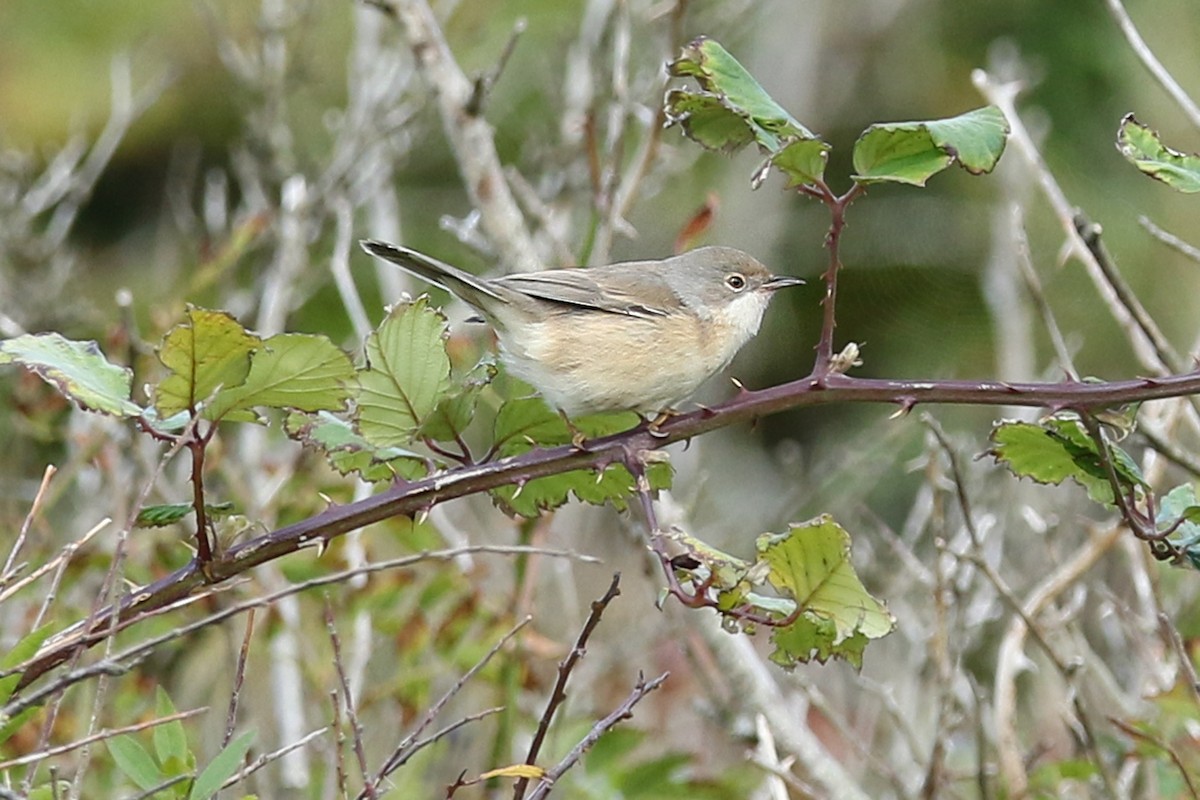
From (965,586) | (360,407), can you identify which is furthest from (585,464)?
(965,586)

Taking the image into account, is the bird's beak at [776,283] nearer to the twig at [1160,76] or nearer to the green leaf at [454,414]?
the twig at [1160,76]

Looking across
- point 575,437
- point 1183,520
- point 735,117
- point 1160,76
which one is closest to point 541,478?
point 575,437

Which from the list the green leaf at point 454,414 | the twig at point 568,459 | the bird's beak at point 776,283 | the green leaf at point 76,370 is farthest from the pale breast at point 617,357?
the green leaf at point 76,370

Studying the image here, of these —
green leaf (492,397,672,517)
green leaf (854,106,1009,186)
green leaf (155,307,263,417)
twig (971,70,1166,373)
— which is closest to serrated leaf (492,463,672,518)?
green leaf (492,397,672,517)

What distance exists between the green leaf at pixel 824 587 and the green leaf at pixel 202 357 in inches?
26.6

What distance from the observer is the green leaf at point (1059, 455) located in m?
1.90

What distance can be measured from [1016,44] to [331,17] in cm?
461

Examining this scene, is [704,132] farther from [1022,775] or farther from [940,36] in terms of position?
[940,36]

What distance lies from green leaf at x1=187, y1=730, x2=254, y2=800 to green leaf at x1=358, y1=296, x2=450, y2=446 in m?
0.47

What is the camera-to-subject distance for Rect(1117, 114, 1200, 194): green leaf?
5.78ft

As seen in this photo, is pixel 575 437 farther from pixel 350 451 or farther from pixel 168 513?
pixel 168 513

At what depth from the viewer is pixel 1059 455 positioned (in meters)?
1.94

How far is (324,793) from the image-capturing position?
321cm

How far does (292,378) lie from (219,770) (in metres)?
0.48
